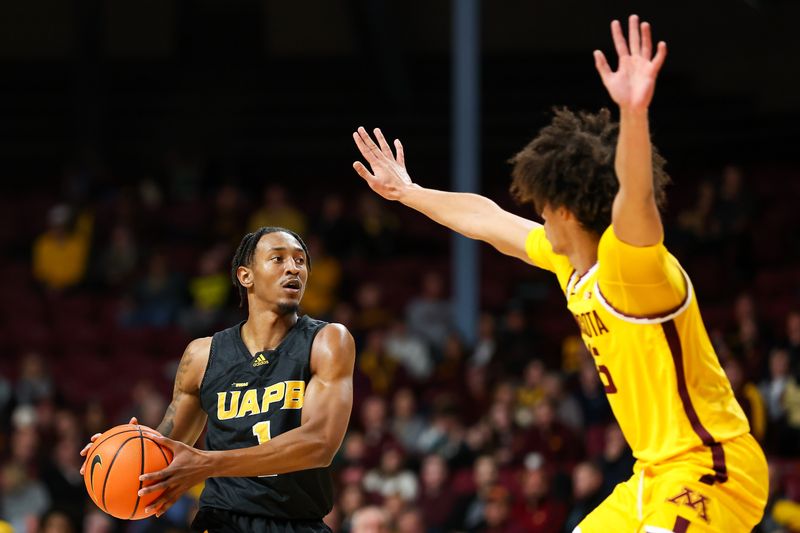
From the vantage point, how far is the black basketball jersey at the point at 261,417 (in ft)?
15.5

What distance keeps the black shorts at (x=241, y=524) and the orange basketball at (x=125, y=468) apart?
40 cm

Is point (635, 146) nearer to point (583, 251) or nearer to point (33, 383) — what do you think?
point (583, 251)

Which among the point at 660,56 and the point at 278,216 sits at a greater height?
the point at 278,216

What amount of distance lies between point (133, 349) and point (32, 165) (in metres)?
7.19

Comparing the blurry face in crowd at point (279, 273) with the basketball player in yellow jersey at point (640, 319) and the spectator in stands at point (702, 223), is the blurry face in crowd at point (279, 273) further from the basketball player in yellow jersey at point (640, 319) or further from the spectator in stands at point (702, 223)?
the spectator in stands at point (702, 223)

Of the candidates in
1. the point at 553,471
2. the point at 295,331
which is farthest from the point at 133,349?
the point at 295,331

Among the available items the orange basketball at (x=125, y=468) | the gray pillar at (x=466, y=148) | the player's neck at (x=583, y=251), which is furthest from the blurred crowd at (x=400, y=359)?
the orange basketball at (x=125, y=468)

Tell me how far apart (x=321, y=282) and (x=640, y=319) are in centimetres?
993

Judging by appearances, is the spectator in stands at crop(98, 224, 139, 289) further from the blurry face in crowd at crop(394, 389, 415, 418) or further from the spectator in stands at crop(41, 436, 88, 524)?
the blurry face in crowd at crop(394, 389, 415, 418)

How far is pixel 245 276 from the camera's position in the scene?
5164 mm

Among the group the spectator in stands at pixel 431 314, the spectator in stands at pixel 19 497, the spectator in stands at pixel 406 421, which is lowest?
the spectator in stands at pixel 19 497

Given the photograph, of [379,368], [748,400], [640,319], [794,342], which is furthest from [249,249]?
[379,368]

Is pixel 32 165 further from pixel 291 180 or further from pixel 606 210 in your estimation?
pixel 606 210

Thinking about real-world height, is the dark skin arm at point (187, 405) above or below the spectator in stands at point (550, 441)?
above
